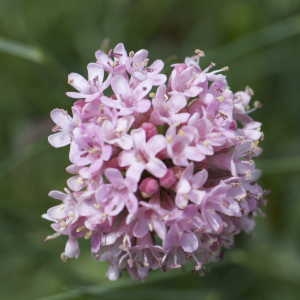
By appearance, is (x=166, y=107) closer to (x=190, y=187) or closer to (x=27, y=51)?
(x=190, y=187)

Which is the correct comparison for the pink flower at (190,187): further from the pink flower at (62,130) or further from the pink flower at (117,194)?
the pink flower at (62,130)

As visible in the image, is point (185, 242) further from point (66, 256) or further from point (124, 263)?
point (66, 256)

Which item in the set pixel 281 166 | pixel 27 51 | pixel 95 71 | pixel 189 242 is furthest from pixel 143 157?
pixel 281 166

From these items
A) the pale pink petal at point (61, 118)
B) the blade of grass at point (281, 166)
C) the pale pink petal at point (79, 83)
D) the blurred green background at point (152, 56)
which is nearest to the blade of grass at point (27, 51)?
the blurred green background at point (152, 56)

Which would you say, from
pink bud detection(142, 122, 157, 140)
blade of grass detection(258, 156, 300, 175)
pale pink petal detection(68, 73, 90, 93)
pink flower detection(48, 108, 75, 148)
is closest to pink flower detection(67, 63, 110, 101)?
pale pink petal detection(68, 73, 90, 93)

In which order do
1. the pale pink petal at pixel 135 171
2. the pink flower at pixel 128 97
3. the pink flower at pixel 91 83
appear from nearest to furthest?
the pale pink petal at pixel 135 171, the pink flower at pixel 128 97, the pink flower at pixel 91 83

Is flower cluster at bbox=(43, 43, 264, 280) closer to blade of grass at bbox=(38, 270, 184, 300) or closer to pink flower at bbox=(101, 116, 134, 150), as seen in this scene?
pink flower at bbox=(101, 116, 134, 150)

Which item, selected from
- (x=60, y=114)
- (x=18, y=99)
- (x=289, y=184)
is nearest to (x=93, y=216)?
(x=60, y=114)

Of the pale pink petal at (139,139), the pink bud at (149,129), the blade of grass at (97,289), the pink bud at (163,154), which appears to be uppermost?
the pink bud at (149,129)
